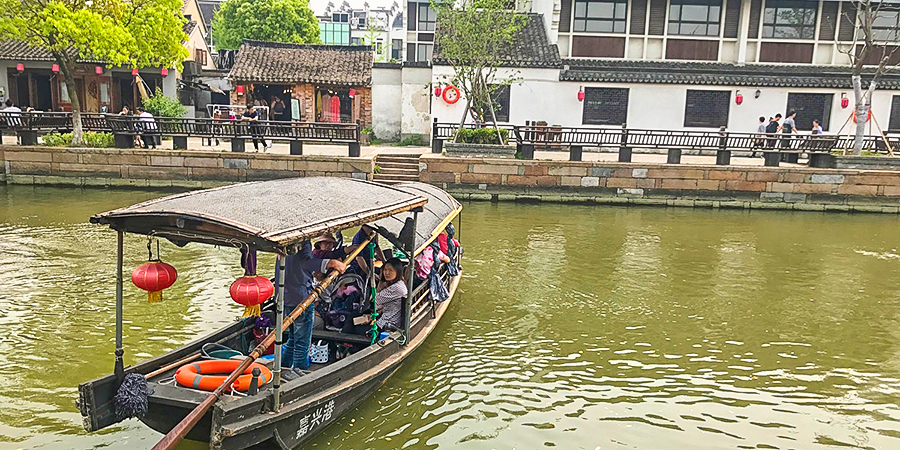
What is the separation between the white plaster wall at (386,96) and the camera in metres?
26.7

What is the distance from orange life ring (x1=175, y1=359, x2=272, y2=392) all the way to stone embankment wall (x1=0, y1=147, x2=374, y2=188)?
13.0m

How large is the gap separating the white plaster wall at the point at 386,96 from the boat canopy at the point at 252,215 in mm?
21094

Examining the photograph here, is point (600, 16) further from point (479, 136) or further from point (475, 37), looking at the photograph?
point (479, 136)

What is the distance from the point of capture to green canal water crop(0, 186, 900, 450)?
636 centimetres

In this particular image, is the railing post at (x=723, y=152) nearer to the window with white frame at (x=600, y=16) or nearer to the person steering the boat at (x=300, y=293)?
the window with white frame at (x=600, y=16)

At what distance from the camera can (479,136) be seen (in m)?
20.3

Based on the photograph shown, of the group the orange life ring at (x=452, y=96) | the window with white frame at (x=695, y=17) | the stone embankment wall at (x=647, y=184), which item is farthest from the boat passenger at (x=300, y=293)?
the window with white frame at (x=695, y=17)

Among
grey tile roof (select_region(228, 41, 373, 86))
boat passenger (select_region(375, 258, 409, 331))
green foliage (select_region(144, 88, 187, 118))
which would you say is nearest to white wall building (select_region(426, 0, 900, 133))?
grey tile roof (select_region(228, 41, 373, 86))

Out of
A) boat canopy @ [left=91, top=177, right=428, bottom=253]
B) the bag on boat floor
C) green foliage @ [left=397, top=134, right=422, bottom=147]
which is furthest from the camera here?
green foliage @ [left=397, top=134, right=422, bottom=147]

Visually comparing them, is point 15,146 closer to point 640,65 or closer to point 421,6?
point 640,65

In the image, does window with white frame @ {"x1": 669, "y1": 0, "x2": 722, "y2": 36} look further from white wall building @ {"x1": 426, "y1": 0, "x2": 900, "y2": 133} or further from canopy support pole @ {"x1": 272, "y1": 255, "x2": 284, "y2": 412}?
canopy support pole @ {"x1": 272, "y1": 255, "x2": 284, "y2": 412}

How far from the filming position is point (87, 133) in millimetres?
19500

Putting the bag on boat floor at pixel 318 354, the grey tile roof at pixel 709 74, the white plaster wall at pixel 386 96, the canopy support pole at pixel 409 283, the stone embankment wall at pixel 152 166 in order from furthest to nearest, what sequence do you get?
the white plaster wall at pixel 386 96, the grey tile roof at pixel 709 74, the stone embankment wall at pixel 152 166, the canopy support pole at pixel 409 283, the bag on boat floor at pixel 318 354

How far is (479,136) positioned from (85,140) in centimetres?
1129
